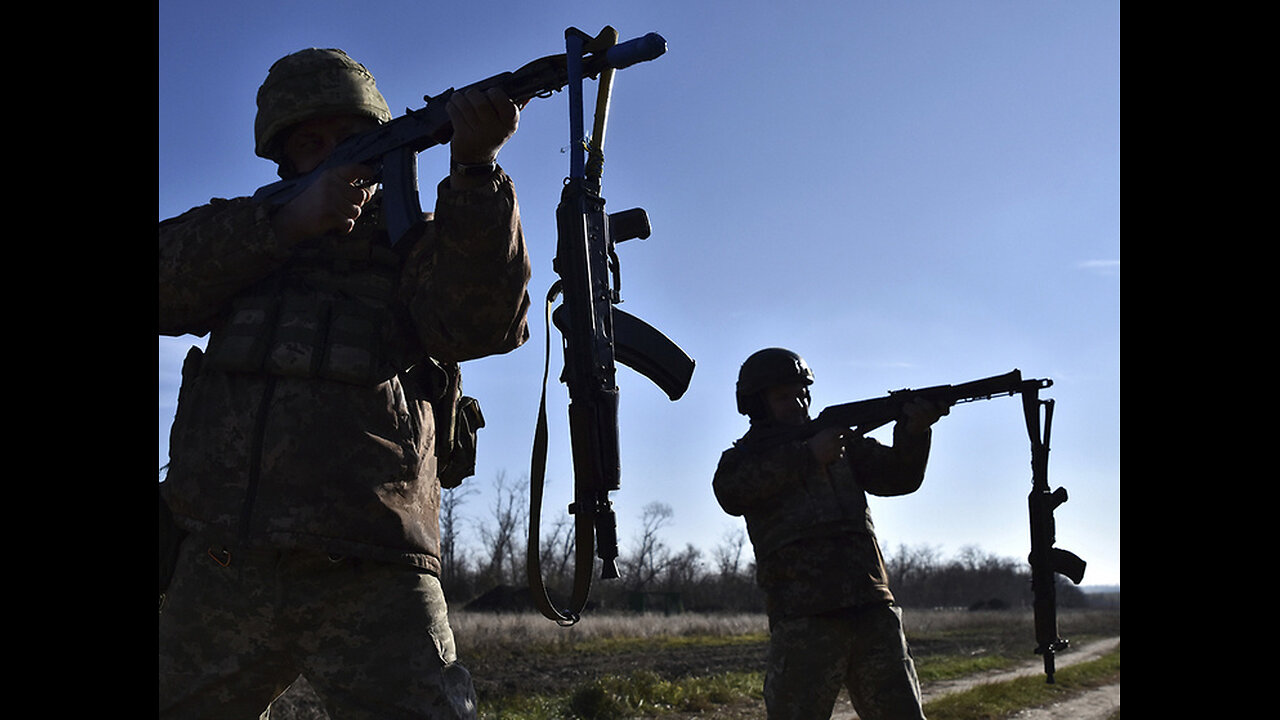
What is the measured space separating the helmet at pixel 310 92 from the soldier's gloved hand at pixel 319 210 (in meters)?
0.55

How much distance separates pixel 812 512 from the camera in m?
5.75

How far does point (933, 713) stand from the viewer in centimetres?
1066

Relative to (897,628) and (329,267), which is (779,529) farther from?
(329,267)

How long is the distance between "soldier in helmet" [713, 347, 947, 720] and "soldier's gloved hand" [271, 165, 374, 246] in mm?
3400

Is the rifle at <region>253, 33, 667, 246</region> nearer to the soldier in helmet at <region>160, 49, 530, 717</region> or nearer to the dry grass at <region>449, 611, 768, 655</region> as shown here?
the soldier in helmet at <region>160, 49, 530, 717</region>

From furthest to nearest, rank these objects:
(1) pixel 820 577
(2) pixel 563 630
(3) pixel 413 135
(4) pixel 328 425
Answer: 1. (2) pixel 563 630
2. (1) pixel 820 577
3. (3) pixel 413 135
4. (4) pixel 328 425

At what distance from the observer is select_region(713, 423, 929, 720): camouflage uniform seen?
5.17 m

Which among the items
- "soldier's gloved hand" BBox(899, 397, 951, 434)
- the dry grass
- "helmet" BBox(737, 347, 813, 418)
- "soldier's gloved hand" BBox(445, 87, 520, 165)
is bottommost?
the dry grass

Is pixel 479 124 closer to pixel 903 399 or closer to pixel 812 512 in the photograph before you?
pixel 812 512

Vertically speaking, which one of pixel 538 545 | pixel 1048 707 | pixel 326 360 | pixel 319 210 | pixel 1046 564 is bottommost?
pixel 1048 707

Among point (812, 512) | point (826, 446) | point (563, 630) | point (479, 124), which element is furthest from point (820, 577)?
point (563, 630)

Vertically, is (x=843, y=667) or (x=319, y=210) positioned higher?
(x=319, y=210)

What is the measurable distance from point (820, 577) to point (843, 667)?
471 mm

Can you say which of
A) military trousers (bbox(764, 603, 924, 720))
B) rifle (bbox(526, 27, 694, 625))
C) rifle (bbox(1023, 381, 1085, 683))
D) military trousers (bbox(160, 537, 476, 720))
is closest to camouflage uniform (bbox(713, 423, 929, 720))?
military trousers (bbox(764, 603, 924, 720))
